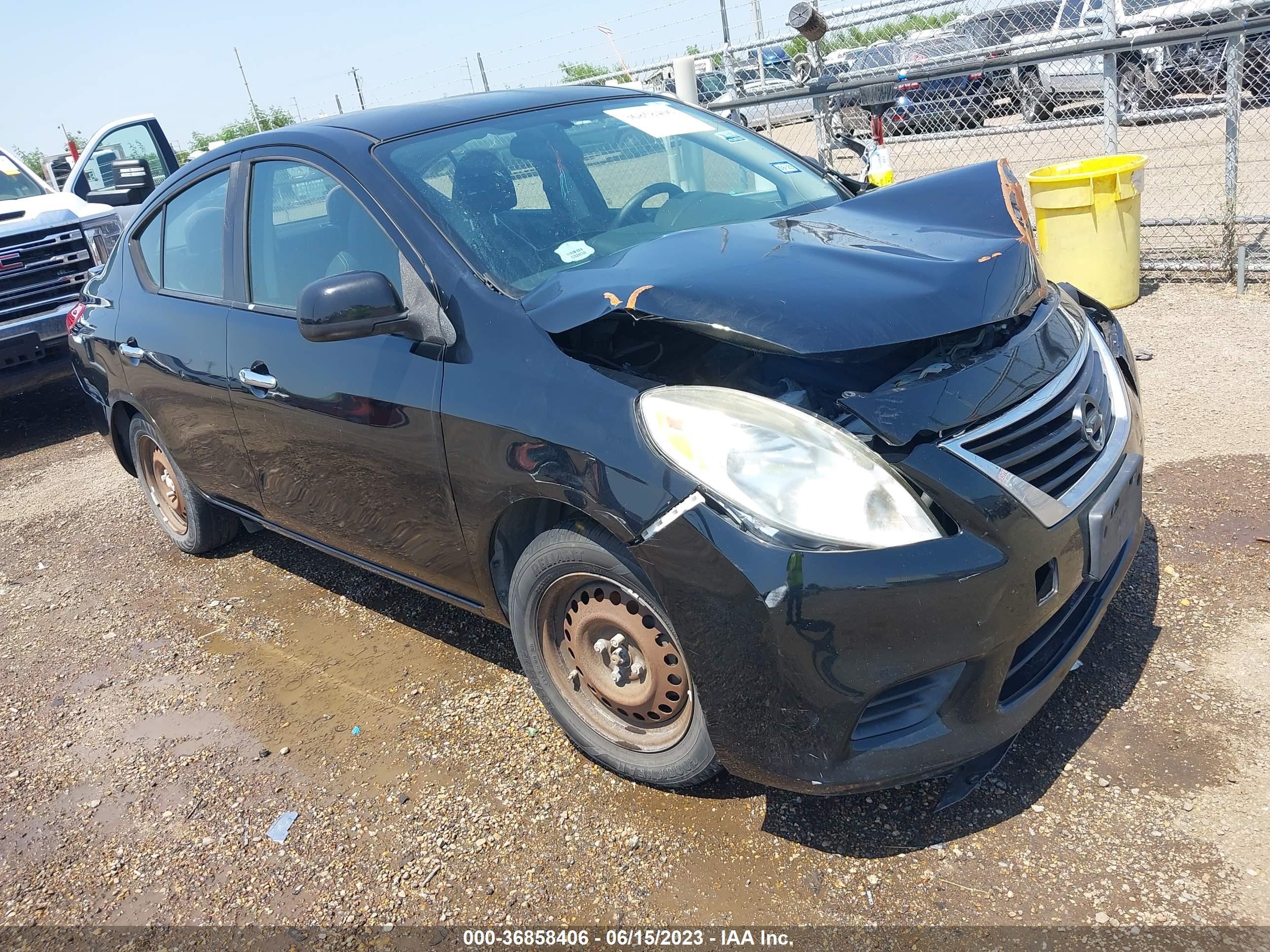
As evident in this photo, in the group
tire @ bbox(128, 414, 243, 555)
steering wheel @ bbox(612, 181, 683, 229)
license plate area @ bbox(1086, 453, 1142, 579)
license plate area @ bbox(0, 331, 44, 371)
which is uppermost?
steering wheel @ bbox(612, 181, 683, 229)

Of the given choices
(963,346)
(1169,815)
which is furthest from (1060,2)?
(1169,815)

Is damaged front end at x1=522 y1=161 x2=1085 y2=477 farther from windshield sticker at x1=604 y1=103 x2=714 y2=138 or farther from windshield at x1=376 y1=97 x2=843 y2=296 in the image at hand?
windshield sticker at x1=604 y1=103 x2=714 y2=138

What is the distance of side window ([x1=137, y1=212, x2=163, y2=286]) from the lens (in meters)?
4.25

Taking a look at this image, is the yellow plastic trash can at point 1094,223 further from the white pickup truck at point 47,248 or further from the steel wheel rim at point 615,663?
the white pickup truck at point 47,248

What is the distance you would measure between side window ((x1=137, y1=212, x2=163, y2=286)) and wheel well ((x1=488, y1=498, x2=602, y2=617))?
7.78ft

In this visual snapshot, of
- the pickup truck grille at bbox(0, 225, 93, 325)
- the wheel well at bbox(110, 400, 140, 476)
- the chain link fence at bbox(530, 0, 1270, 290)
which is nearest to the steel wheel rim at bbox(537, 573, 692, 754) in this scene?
the wheel well at bbox(110, 400, 140, 476)

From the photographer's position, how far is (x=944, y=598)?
2.06 metres

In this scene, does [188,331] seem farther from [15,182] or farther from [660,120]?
[15,182]

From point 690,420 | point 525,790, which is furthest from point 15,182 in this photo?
point 690,420

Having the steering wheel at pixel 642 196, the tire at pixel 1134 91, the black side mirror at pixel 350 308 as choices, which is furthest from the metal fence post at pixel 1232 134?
the black side mirror at pixel 350 308

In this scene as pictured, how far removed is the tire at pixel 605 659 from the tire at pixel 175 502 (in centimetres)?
239

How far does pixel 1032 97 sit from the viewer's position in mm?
8211

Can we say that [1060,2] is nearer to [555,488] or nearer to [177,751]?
[555,488]

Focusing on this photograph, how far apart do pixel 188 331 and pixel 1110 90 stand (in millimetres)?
5999
